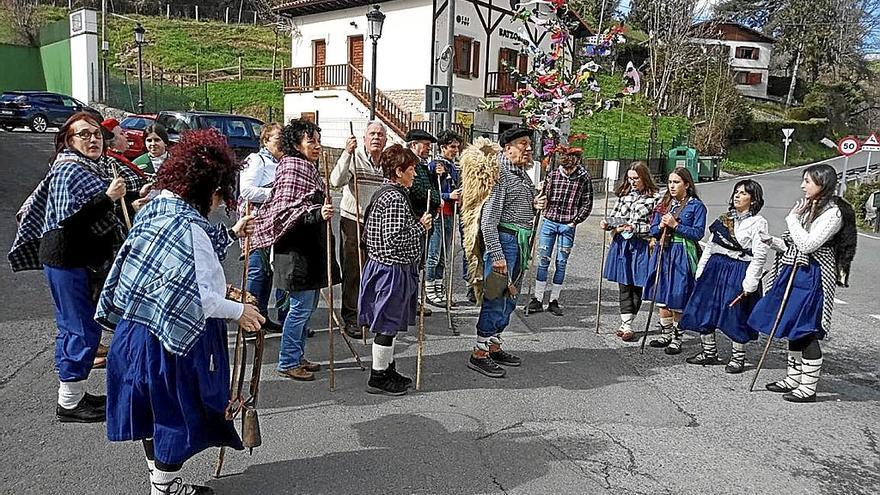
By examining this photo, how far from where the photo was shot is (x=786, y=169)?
3916 centimetres

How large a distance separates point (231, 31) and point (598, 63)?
144 ft

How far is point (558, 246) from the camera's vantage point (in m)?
7.64

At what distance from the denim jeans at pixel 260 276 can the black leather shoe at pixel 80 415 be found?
5.72 feet

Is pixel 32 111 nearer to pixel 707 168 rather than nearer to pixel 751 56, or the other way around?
pixel 707 168

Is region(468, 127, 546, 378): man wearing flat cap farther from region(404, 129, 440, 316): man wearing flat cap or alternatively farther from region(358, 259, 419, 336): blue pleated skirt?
region(404, 129, 440, 316): man wearing flat cap

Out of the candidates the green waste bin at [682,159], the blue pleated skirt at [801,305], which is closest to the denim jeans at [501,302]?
the blue pleated skirt at [801,305]

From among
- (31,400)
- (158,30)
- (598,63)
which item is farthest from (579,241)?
(158,30)

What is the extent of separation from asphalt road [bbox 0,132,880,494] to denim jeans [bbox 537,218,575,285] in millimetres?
1160

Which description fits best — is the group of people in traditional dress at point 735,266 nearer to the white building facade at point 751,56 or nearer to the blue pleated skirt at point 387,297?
the blue pleated skirt at point 387,297

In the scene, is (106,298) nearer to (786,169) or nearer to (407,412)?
(407,412)

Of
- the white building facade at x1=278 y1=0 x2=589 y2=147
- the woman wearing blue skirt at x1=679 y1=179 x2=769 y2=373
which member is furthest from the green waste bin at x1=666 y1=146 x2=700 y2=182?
the woman wearing blue skirt at x1=679 y1=179 x2=769 y2=373

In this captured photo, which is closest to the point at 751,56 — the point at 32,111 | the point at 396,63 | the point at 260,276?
the point at 396,63

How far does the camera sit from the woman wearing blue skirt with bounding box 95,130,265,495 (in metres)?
2.84

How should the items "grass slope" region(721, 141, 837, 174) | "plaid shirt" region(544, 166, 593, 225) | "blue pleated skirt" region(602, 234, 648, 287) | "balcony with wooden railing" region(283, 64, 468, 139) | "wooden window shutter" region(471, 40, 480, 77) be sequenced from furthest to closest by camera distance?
"grass slope" region(721, 141, 837, 174) → "wooden window shutter" region(471, 40, 480, 77) → "balcony with wooden railing" region(283, 64, 468, 139) → "plaid shirt" region(544, 166, 593, 225) → "blue pleated skirt" region(602, 234, 648, 287)
